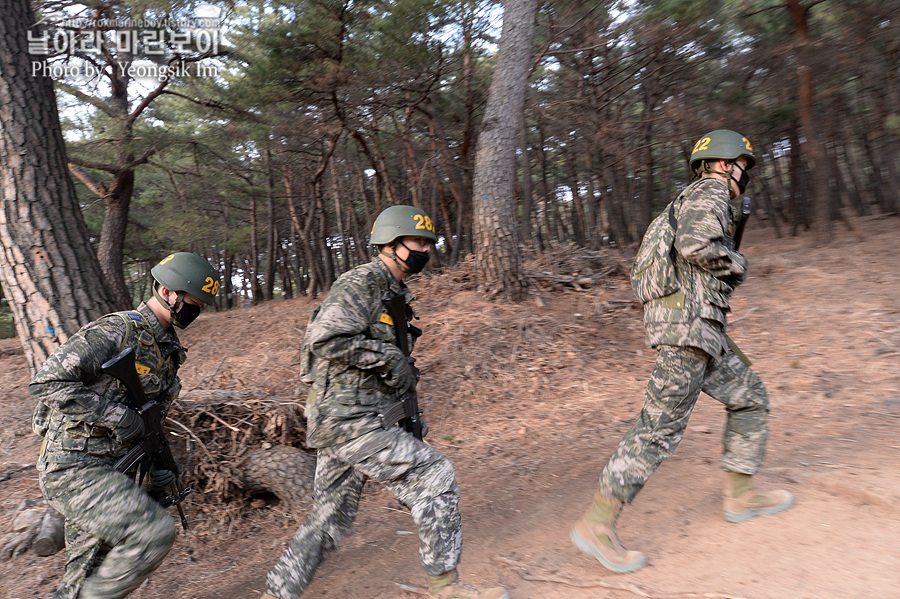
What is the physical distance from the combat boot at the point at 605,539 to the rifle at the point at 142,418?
2398 mm

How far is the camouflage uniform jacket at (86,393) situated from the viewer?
272cm

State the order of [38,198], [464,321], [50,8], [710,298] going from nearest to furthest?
[710,298]
[38,198]
[464,321]
[50,8]

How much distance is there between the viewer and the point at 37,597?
3.54m

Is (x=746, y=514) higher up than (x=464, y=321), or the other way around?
(x=464, y=321)

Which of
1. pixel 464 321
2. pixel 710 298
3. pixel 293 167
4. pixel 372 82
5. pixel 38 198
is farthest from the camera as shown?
pixel 293 167

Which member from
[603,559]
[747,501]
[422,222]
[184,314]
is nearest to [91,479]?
[184,314]

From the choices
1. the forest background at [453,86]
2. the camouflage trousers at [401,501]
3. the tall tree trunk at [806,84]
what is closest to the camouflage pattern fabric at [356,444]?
the camouflage trousers at [401,501]

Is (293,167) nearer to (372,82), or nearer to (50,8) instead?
(372,82)

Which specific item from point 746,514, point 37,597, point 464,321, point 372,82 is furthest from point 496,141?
point 37,597

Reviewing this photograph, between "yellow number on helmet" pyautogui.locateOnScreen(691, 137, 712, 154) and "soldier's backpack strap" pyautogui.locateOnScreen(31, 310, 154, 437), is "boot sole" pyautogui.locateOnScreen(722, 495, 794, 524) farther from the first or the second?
"soldier's backpack strap" pyautogui.locateOnScreen(31, 310, 154, 437)

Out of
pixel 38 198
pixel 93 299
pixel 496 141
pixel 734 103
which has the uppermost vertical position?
pixel 734 103

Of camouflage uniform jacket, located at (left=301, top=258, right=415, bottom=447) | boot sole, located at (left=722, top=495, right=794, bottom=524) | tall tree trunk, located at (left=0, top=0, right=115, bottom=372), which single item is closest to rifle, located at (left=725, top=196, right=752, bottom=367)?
boot sole, located at (left=722, top=495, right=794, bottom=524)

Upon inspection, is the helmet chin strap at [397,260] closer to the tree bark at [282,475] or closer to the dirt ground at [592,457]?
the dirt ground at [592,457]

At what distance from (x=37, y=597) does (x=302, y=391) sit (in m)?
3.17
